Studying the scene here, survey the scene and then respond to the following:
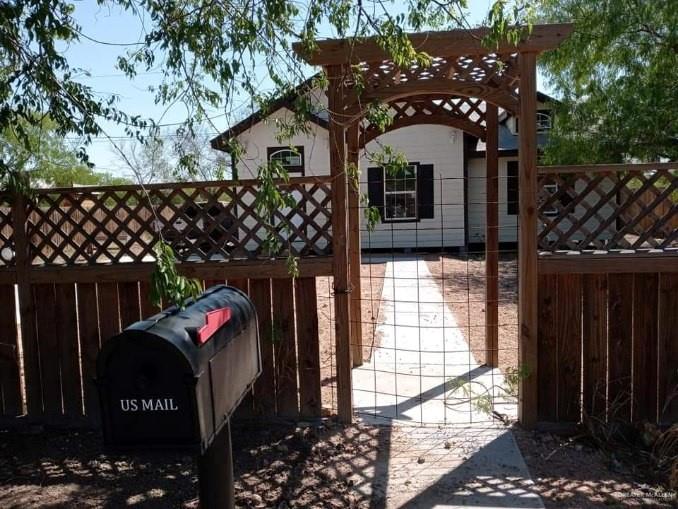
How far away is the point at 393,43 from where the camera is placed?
10.4 feet

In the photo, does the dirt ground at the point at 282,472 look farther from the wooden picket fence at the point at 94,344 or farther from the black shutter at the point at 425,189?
the black shutter at the point at 425,189

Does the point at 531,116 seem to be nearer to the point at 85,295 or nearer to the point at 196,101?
the point at 196,101

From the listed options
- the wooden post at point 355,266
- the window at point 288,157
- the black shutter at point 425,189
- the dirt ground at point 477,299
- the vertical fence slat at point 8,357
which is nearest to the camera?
the window at point 288,157

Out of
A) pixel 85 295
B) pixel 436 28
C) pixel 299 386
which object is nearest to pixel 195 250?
pixel 85 295

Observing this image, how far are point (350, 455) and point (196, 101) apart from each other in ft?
8.18

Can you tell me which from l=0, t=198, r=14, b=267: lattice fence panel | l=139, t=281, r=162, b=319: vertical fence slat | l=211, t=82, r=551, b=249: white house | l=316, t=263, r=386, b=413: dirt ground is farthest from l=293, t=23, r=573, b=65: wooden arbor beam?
l=211, t=82, r=551, b=249: white house

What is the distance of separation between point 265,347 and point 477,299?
5923 millimetres

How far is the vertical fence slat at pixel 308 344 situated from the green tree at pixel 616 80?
785 cm

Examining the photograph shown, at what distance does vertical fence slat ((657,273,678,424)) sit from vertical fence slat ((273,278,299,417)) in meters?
2.56

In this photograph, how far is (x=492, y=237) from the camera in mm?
5312

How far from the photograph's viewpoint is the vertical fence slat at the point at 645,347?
154 inches

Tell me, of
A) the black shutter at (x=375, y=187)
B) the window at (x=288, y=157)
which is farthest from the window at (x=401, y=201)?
the window at (x=288, y=157)

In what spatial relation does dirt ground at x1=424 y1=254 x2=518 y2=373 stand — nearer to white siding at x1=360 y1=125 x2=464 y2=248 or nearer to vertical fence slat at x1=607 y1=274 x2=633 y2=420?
vertical fence slat at x1=607 y1=274 x2=633 y2=420

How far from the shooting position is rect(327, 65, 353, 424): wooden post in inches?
158
